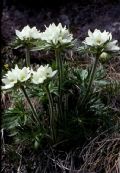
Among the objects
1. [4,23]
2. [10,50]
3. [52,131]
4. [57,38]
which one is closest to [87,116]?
[52,131]

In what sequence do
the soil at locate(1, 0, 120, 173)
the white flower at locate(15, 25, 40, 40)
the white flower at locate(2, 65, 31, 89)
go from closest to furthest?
1. the white flower at locate(2, 65, 31, 89)
2. the white flower at locate(15, 25, 40, 40)
3. the soil at locate(1, 0, 120, 173)

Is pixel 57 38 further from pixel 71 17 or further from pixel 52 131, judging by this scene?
Answer: pixel 71 17

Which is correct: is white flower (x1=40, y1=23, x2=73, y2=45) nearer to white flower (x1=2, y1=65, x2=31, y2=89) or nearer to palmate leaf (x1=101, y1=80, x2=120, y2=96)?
white flower (x1=2, y1=65, x2=31, y2=89)

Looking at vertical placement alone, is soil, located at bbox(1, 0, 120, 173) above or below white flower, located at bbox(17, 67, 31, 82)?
above

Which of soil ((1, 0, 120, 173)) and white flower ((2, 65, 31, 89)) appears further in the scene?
soil ((1, 0, 120, 173))

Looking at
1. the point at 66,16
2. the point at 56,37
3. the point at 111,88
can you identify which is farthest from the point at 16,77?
the point at 66,16

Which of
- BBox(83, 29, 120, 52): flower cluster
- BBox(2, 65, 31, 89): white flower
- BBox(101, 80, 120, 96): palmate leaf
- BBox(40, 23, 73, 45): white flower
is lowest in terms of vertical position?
BBox(101, 80, 120, 96): palmate leaf

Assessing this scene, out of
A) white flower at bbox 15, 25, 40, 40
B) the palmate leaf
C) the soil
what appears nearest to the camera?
white flower at bbox 15, 25, 40, 40

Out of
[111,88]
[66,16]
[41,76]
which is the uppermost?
[66,16]

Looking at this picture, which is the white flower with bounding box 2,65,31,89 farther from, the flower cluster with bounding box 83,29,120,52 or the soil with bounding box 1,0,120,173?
the soil with bounding box 1,0,120,173

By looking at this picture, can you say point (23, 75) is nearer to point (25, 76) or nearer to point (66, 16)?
point (25, 76)

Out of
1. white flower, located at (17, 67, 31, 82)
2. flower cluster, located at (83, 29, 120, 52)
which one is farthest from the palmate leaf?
white flower, located at (17, 67, 31, 82)
